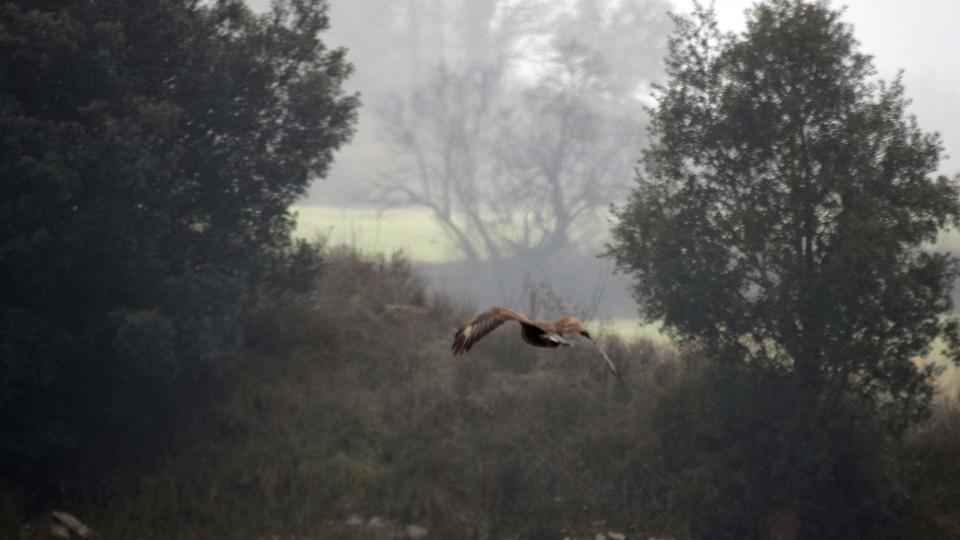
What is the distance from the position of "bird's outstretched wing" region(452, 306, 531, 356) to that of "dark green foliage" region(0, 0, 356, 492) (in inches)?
377

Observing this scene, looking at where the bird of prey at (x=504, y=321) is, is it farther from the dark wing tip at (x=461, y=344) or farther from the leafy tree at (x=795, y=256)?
the leafy tree at (x=795, y=256)

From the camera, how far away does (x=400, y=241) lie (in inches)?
2014

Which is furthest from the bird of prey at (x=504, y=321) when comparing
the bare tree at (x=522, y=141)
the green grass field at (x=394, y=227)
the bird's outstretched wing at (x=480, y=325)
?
the bare tree at (x=522, y=141)

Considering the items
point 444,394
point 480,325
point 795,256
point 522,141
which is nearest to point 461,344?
point 480,325

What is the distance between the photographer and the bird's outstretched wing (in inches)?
281

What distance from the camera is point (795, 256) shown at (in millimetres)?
16312

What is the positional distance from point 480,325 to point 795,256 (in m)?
10.1

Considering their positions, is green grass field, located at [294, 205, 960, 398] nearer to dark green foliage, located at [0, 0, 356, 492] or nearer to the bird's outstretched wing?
dark green foliage, located at [0, 0, 356, 492]

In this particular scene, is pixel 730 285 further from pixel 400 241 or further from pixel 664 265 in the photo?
pixel 400 241

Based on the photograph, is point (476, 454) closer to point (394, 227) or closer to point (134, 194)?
point (134, 194)

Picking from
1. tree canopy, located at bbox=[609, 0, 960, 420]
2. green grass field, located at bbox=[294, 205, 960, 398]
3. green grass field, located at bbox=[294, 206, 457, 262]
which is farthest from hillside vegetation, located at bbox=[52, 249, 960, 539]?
green grass field, located at bbox=[294, 206, 457, 262]

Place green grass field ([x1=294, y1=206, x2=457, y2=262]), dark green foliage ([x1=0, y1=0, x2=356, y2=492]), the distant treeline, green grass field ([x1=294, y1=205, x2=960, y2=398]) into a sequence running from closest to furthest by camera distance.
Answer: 1. dark green foliage ([x1=0, y1=0, x2=356, y2=492])
2. the distant treeline
3. green grass field ([x1=294, y1=205, x2=960, y2=398])
4. green grass field ([x1=294, y1=206, x2=457, y2=262])

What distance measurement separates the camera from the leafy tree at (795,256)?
15.8 metres

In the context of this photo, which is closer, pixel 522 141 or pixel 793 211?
pixel 793 211
